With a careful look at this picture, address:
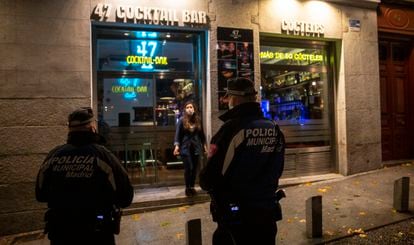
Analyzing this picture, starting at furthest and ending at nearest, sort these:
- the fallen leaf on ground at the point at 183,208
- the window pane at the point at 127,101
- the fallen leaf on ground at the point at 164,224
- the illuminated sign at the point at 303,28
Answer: the illuminated sign at the point at 303,28 < the window pane at the point at 127,101 < the fallen leaf on ground at the point at 183,208 < the fallen leaf on ground at the point at 164,224

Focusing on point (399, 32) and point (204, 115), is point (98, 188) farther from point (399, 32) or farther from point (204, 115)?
point (399, 32)

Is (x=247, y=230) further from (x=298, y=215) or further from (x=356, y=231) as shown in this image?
(x=298, y=215)

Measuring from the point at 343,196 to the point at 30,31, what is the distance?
651 cm

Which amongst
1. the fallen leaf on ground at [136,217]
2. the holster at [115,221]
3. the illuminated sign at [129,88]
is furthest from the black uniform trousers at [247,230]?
the illuminated sign at [129,88]

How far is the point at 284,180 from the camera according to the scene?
333 inches

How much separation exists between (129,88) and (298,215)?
4059 millimetres

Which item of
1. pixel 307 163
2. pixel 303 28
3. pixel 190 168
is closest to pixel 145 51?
pixel 190 168

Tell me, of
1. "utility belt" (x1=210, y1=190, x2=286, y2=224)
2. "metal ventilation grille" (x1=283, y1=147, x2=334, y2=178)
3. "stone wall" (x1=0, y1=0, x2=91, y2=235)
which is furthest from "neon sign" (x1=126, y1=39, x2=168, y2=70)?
"utility belt" (x1=210, y1=190, x2=286, y2=224)

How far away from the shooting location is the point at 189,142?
23.4ft

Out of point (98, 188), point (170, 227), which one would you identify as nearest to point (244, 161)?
point (98, 188)

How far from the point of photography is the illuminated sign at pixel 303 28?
27.7 ft

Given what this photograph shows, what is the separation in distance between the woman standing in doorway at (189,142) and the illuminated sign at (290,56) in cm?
255

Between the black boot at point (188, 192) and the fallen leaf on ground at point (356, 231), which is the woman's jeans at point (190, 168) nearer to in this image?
the black boot at point (188, 192)

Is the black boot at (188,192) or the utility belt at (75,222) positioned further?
the black boot at (188,192)
